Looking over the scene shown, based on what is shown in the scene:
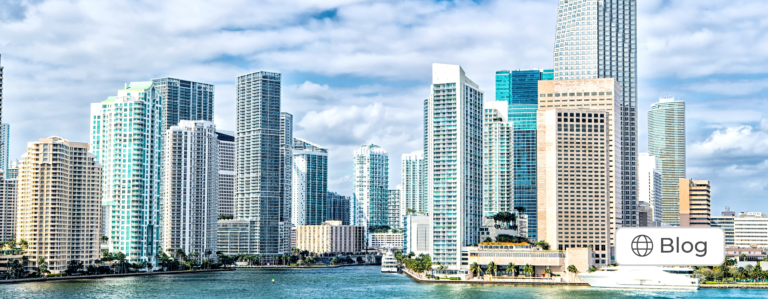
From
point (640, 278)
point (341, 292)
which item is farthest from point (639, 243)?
point (640, 278)

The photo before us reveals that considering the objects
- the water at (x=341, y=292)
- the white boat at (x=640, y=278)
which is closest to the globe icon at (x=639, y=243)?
the water at (x=341, y=292)

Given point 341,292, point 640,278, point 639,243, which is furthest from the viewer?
point 640,278

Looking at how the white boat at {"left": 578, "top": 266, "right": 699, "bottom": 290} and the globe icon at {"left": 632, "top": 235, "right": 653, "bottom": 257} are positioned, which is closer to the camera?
the globe icon at {"left": 632, "top": 235, "right": 653, "bottom": 257}

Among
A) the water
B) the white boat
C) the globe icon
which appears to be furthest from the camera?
the white boat

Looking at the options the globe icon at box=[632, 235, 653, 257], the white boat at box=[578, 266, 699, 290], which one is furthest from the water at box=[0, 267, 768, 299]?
the globe icon at box=[632, 235, 653, 257]

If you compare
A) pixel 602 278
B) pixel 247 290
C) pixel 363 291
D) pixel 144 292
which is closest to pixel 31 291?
pixel 144 292

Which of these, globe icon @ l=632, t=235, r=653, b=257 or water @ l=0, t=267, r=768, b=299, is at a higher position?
globe icon @ l=632, t=235, r=653, b=257

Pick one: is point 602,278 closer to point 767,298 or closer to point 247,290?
point 767,298

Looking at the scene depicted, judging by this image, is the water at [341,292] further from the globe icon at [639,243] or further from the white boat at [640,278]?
the globe icon at [639,243]

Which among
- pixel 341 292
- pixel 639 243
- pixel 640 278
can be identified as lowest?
pixel 341 292

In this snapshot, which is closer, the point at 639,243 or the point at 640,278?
the point at 639,243

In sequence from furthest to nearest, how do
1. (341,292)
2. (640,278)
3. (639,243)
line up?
(640,278) < (341,292) < (639,243)

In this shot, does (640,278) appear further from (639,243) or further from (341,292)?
(639,243)

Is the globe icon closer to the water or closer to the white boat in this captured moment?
the water
